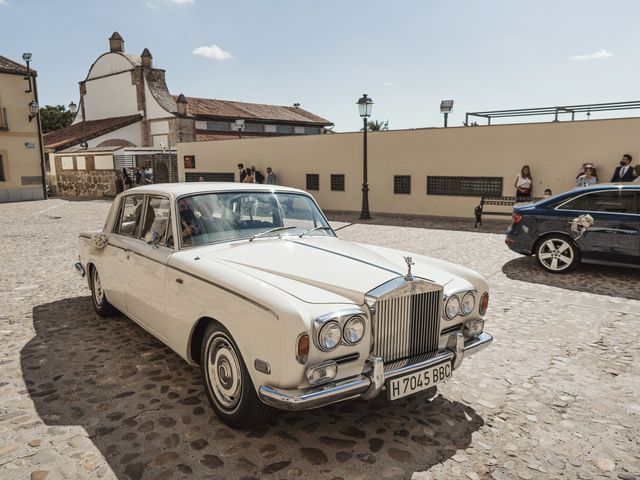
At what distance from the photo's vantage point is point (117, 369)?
14.3ft

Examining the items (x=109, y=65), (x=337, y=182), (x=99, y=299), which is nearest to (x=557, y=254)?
(x=99, y=299)

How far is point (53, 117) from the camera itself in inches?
2359

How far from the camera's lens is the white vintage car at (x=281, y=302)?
289cm

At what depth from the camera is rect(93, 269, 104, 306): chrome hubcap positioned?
5.68 m

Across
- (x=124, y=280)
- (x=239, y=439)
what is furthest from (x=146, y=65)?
(x=239, y=439)

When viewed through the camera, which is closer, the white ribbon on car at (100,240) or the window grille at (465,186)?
the white ribbon on car at (100,240)

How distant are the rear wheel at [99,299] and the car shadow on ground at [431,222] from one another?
32.3 ft

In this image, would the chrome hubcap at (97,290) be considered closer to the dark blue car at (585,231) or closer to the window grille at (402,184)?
the dark blue car at (585,231)

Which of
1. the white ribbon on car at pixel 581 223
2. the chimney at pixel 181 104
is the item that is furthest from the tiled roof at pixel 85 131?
the white ribbon on car at pixel 581 223

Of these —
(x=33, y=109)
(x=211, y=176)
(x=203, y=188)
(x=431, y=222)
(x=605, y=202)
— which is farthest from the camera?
(x=33, y=109)

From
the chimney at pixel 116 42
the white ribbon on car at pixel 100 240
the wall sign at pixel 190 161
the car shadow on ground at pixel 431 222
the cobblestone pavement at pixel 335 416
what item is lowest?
the cobblestone pavement at pixel 335 416

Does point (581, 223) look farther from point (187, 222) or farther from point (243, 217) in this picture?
point (187, 222)

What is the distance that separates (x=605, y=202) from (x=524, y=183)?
7.04 meters

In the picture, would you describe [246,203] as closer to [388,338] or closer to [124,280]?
[124,280]
